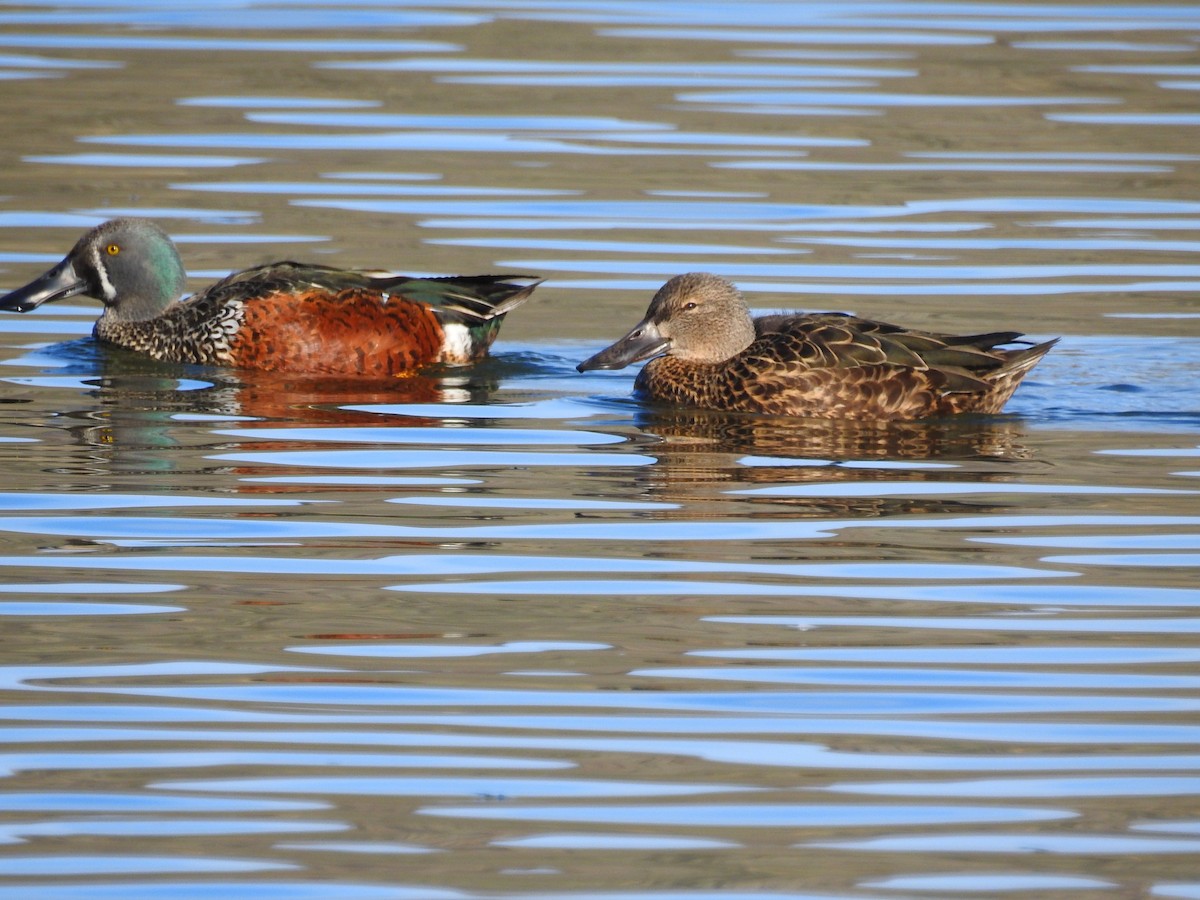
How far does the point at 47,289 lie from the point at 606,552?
5.42 metres

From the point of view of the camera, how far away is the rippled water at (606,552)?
4922 millimetres

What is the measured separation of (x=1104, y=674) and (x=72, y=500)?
382 cm

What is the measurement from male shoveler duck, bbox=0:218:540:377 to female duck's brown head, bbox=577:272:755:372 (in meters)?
0.92

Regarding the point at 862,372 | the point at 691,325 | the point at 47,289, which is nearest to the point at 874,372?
the point at 862,372

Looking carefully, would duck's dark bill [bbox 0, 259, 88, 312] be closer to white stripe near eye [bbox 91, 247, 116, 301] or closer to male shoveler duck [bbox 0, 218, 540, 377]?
male shoveler duck [bbox 0, 218, 540, 377]

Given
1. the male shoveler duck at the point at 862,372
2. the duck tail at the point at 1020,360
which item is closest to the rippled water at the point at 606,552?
the male shoveler duck at the point at 862,372

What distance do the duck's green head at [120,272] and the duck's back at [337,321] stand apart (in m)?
0.44

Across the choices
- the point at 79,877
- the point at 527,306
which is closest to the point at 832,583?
the point at 79,877

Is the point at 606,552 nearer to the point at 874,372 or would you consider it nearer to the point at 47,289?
the point at 874,372

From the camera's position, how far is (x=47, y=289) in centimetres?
1163

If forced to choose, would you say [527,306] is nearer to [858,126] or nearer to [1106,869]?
[858,126]

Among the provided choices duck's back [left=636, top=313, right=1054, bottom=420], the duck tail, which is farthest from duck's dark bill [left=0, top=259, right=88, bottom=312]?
the duck tail

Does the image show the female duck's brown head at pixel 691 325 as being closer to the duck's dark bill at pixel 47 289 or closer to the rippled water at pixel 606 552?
the rippled water at pixel 606 552

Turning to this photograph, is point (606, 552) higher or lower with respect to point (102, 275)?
lower
